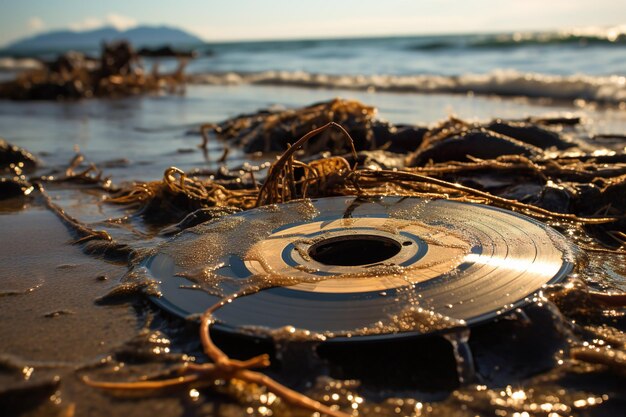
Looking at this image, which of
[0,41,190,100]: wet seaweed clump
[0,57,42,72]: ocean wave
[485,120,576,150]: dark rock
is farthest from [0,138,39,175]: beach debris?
[0,57,42,72]: ocean wave

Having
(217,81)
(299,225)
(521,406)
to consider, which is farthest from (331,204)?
(217,81)

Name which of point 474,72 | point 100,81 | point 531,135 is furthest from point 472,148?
point 474,72

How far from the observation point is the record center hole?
7.52ft

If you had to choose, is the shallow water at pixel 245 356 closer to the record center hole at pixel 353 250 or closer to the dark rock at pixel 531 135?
the record center hole at pixel 353 250

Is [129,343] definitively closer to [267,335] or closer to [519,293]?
[267,335]

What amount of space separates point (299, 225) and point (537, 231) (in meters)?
0.86

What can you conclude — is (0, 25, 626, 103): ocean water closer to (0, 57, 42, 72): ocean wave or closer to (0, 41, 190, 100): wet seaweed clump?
(0, 41, 190, 100): wet seaweed clump

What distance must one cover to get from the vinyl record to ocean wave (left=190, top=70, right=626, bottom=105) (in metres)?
7.32

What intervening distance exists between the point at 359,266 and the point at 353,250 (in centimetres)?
32

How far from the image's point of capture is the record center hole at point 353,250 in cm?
229

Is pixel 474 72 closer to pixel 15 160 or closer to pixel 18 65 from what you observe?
pixel 15 160

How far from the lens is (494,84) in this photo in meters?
10.9

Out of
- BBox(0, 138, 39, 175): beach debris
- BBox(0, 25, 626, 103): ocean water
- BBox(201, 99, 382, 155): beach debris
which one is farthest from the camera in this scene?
BBox(0, 25, 626, 103): ocean water

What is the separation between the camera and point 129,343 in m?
1.79
